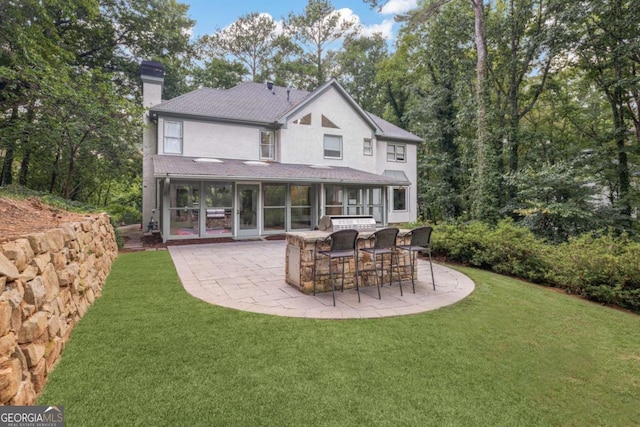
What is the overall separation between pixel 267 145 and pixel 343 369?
1365 cm

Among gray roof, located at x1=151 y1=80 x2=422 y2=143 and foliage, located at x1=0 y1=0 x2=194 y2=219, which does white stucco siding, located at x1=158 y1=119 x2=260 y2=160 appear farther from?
foliage, located at x1=0 y1=0 x2=194 y2=219

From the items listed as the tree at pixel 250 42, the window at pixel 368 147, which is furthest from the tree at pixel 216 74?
the window at pixel 368 147

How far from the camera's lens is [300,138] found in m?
15.8

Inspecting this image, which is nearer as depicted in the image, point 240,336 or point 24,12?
point 240,336

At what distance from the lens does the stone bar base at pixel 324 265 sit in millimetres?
5504

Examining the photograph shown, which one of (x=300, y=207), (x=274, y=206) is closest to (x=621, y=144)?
(x=300, y=207)

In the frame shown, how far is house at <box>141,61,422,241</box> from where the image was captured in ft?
40.0

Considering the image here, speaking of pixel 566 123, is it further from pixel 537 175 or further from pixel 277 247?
pixel 277 247

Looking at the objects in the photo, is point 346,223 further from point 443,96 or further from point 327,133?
point 443,96

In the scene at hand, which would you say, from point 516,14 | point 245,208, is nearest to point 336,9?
point 516,14

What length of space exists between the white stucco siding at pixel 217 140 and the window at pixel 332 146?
3586 mm

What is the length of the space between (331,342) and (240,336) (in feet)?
3.51

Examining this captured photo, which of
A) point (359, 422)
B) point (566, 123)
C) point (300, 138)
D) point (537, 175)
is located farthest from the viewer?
point (566, 123)

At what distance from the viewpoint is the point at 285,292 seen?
18.2 ft
